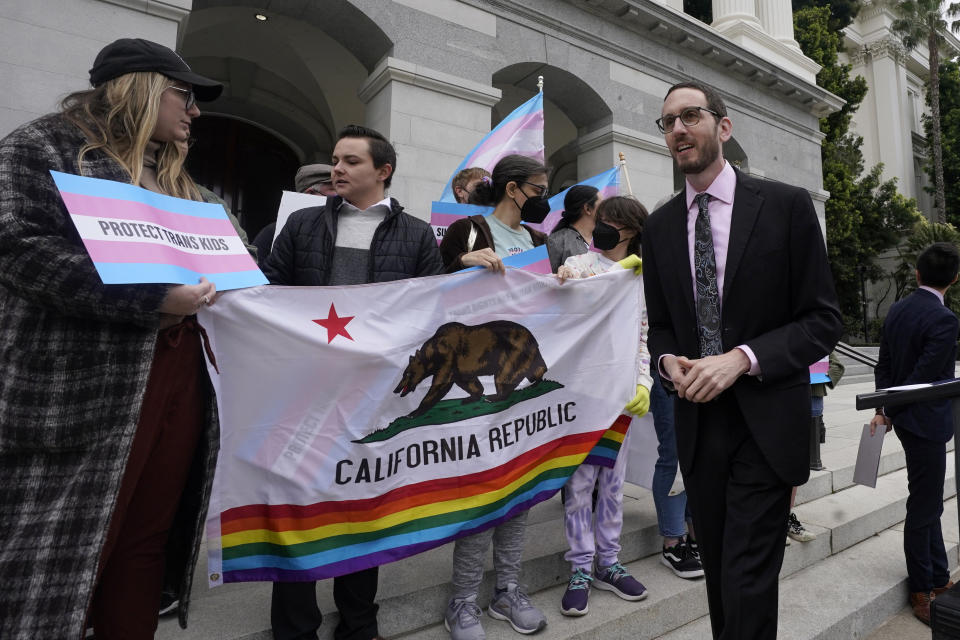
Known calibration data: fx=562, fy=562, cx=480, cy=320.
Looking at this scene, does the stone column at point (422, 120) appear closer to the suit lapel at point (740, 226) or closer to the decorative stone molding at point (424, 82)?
the decorative stone molding at point (424, 82)

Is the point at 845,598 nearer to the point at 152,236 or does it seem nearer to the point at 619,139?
the point at 152,236

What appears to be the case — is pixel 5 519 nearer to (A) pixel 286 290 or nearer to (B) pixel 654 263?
(A) pixel 286 290

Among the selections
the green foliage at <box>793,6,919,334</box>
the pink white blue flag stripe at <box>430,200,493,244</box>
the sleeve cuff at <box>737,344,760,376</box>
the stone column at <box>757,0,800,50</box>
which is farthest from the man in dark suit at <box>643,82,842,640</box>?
the green foliage at <box>793,6,919,334</box>

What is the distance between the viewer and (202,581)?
276 cm

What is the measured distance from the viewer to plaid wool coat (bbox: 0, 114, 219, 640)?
1446 mm

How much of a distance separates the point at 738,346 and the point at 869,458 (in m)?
1.86

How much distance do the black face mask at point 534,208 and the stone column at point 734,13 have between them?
40.0 feet

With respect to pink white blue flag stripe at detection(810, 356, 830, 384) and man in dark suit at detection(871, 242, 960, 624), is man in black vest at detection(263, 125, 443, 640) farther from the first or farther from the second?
pink white blue flag stripe at detection(810, 356, 830, 384)

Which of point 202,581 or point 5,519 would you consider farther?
point 202,581

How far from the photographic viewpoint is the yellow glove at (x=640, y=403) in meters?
3.03

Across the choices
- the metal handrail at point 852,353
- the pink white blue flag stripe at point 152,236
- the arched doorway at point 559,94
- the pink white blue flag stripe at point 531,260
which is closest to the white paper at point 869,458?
the pink white blue flag stripe at point 531,260

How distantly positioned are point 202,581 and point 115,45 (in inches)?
93.7

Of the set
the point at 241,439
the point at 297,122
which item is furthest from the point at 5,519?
the point at 297,122

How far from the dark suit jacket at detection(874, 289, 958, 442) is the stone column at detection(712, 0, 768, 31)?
37.5 feet
